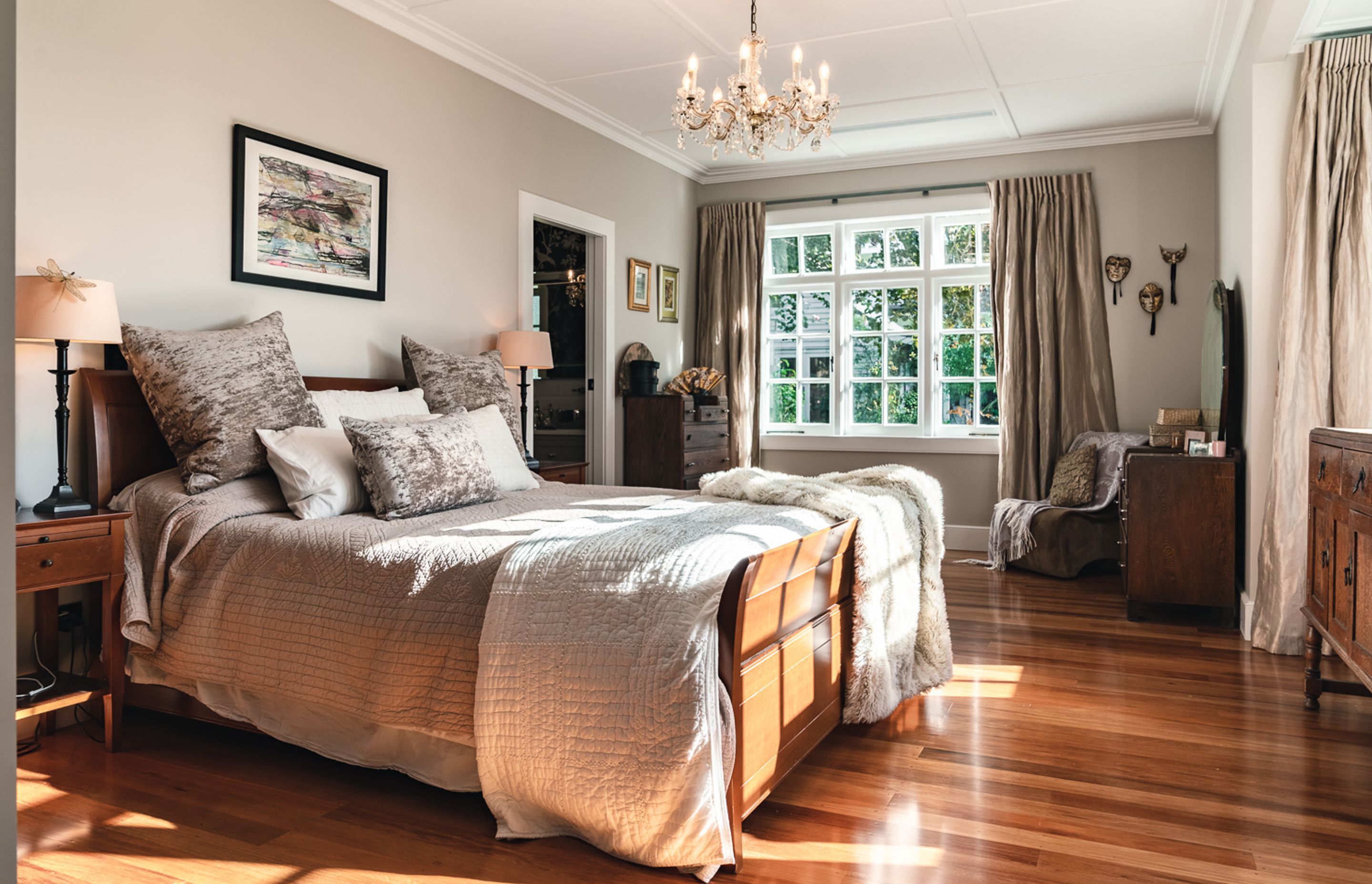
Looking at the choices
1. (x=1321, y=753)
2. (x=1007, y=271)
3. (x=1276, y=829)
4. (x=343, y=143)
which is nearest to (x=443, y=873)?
(x=1276, y=829)

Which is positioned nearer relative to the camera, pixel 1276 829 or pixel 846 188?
pixel 1276 829

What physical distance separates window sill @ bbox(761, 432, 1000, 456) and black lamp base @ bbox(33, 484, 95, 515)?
4.68 m

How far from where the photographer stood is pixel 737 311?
6570mm

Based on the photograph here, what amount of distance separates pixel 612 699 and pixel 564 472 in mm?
2651

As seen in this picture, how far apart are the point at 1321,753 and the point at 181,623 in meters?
3.17

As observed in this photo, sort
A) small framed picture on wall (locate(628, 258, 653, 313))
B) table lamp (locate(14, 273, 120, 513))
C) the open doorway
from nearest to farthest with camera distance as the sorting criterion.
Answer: table lamp (locate(14, 273, 120, 513)) < small framed picture on wall (locate(628, 258, 653, 313)) < the open doorway

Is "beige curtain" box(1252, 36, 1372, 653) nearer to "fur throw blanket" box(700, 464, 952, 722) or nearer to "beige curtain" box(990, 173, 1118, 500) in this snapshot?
"fur throw blanket" box(700, 464, 952, 722)

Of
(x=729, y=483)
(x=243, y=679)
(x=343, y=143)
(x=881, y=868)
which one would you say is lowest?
(x=881, y=868)

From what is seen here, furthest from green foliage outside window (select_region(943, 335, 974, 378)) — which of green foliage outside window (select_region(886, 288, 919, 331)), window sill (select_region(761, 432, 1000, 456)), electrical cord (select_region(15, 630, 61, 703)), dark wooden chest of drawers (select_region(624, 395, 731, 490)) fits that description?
electrical cord (select_region(15, 630, 61, 703))

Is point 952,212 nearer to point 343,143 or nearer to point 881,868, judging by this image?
point 343,143

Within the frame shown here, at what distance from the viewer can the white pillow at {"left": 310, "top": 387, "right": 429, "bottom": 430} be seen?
10.5 ft

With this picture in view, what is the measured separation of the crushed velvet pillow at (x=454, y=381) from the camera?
12.3ft

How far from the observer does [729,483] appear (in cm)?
295

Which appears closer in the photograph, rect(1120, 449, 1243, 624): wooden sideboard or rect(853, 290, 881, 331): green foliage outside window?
rect(1120, 449, 1243, 624): wooden sideboard
